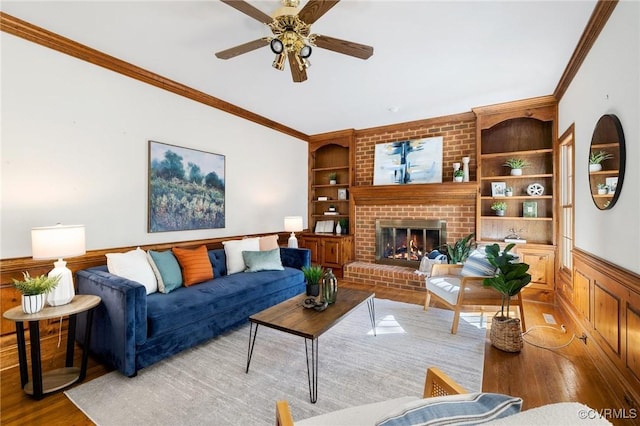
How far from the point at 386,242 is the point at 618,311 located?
131 inches

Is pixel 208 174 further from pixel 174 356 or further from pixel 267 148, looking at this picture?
pixel 174 356

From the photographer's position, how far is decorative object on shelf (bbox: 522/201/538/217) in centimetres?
405

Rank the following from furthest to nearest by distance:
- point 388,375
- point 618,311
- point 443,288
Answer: point 443,288, point 388,375, point 618,311

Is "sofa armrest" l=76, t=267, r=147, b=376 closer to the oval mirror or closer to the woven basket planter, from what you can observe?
the woven basket planter

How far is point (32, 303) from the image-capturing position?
189 centimetres

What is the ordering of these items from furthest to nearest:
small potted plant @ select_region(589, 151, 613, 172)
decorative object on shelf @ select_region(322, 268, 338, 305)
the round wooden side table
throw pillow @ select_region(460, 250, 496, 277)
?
throw pillow @ select_region(460, 250, 496, 277) < decorative object on shelf @ select_region(322, 268, 338, 305) < small potted plant @ select_region(589, 151, 613, 172) < the round wooden side table

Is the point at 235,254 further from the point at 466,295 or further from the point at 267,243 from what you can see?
the point at 466,295

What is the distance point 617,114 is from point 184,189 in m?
4.04

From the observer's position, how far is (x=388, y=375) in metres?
2.12

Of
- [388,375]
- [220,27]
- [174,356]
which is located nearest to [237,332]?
[174,356]

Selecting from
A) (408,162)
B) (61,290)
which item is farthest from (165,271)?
(408,162)

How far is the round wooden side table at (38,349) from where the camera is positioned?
185cm

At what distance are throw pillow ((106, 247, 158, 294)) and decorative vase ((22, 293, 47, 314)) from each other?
56cm

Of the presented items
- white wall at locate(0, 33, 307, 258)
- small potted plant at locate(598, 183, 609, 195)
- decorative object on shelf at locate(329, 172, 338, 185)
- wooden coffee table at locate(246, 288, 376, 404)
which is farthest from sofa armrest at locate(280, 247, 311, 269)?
small potted plant at locate(598, 183, 609, 195)
